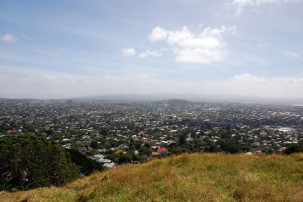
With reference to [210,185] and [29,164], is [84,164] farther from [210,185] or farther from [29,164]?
[210,185]


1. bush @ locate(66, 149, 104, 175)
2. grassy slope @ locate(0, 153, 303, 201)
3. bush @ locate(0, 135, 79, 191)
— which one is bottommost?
bush @ locate(66, 149, 104, 175)

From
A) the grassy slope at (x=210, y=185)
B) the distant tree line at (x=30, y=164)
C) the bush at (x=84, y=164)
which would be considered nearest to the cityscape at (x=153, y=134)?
the bush at (x=84, y=164)

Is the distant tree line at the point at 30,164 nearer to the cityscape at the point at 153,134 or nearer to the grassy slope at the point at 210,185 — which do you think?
the grassy slope at the point at 210,185

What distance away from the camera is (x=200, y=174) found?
403 cm

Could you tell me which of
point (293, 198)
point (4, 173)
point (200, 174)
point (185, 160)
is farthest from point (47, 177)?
point (293, 198)

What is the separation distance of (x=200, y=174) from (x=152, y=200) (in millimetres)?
1688

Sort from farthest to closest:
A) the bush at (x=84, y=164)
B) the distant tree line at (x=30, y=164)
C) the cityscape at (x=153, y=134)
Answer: the cityscape at (x=153, y=134), the bush at (x=84, y=164), the distant tree line at (x=30, y=164)

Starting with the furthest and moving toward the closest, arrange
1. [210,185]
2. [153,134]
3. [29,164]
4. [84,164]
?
[153,134], [84,164], [29,164], [210,185]

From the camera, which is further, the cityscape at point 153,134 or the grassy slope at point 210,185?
the cityscape at point 153,134

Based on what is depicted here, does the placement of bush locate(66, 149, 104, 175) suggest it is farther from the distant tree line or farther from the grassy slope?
the grassy slope

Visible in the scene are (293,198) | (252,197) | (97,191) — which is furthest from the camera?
(97,191)

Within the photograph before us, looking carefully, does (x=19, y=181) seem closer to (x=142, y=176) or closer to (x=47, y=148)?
(x=47, y=148)

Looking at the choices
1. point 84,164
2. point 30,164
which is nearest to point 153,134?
point 84,164

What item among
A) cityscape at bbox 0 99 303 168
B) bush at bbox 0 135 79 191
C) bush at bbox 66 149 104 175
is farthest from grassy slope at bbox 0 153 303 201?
cityscape at bbox 0 99 303 168
